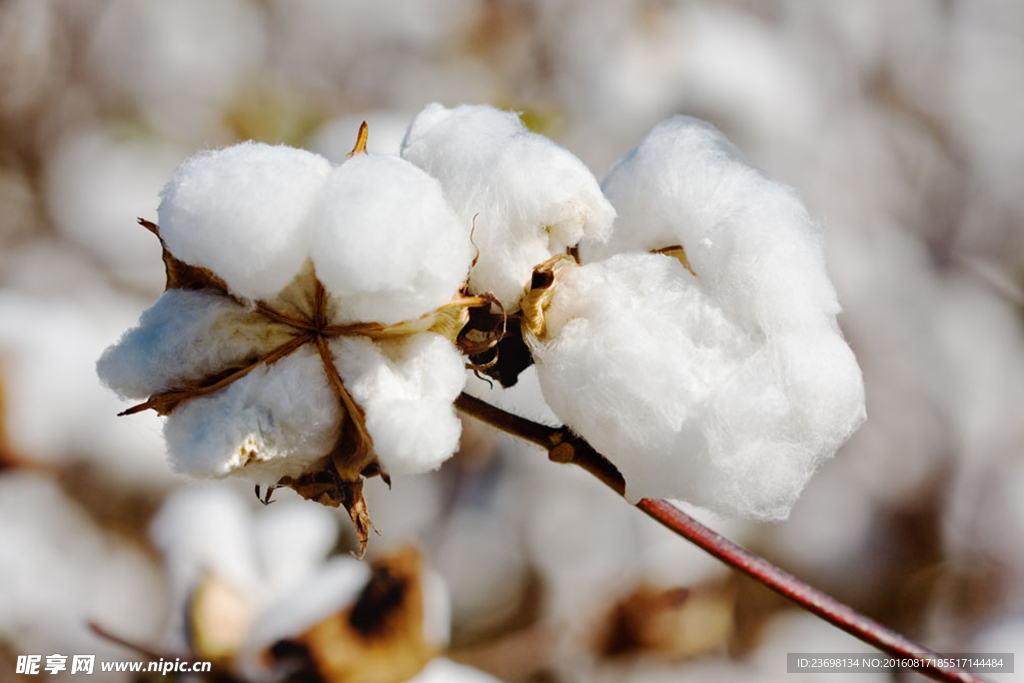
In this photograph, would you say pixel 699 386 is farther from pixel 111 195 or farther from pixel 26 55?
pixel 26 55

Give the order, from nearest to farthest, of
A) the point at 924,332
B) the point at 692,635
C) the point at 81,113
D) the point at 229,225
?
the point at 229,225
the point at 692,635
the point at 81,113
the point at 924,332

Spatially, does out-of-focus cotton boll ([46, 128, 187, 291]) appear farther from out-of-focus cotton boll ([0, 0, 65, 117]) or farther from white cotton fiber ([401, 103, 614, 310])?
white cotton fiber ([401, 103, 614, 310])

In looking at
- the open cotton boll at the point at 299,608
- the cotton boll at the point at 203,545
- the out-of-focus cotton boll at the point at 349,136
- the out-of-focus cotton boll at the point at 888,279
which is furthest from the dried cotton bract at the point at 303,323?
the out-of-focus cotton boll at the point at 888,279

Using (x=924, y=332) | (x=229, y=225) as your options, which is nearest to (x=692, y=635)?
(x=924, y=332)

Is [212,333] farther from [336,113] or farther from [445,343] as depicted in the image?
[336,113]

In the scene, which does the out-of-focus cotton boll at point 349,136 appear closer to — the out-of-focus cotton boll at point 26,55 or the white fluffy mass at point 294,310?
the out-of-focus cotton boll at point 26,55

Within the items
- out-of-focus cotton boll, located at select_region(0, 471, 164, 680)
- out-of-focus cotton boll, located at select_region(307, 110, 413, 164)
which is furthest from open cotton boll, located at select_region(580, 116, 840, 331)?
out-of-focus cotton boll, located at select_region(0, 471, 164, 680)
